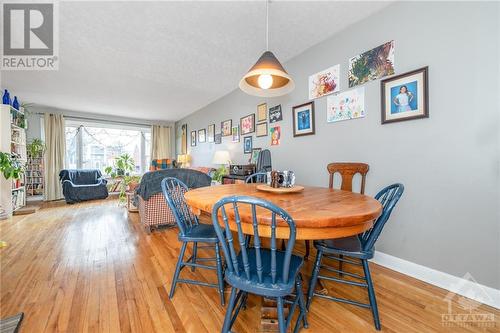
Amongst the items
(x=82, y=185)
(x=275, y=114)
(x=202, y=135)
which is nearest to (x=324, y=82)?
(x=275, y=114)

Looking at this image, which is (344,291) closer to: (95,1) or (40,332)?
(40,332)

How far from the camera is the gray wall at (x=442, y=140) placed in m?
1.43

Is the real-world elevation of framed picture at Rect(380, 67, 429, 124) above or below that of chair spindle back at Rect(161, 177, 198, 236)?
above

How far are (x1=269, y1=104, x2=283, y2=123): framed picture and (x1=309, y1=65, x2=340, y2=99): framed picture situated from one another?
0.57 meters

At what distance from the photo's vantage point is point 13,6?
186cm

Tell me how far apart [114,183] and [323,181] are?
5.98 m

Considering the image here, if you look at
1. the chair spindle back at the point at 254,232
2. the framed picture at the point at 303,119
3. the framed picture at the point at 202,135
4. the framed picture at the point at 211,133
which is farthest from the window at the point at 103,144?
the chair spindle back at the point at 254,232

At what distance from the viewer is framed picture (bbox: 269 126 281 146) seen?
313cm

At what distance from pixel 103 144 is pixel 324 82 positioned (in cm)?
670

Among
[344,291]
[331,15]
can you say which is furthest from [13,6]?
[344,291]

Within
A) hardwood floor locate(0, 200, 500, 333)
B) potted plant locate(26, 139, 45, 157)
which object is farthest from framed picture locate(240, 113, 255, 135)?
potted plant locate(26, 139, 45, 157)

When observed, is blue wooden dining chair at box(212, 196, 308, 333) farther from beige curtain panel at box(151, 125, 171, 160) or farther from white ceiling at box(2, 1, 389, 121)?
beige curtain panel at box(151, 125, 171, 160)

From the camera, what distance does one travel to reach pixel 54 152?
5297 millimetres

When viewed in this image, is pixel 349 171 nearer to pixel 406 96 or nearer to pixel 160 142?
pixel 406 96
